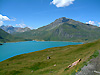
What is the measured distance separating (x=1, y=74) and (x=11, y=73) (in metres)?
4.41

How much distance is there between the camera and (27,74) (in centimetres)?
3947

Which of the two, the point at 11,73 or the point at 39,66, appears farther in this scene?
the point at 39,66

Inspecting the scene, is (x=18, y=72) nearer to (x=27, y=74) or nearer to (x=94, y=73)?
(x=27, y=74)

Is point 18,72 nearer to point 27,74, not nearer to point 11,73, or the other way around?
point 11,73

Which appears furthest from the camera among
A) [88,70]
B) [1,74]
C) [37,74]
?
[1,74]

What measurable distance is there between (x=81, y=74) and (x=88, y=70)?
80.9 inches

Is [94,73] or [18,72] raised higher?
[94,73]

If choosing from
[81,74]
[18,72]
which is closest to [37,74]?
[18,72]

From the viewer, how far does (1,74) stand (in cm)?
4119

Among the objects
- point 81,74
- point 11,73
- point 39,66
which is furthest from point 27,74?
point 81,74

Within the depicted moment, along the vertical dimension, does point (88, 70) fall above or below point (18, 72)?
above

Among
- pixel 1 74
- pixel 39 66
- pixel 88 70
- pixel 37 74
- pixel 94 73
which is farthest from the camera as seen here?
pixel 39 66

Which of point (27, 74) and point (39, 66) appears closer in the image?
point (27, 74)

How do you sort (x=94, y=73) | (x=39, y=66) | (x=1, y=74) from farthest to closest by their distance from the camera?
1. (x=39, y=66)
2. (x=1, y=74)
3. (x=94, y=73)
